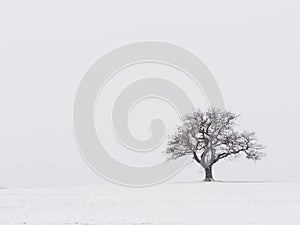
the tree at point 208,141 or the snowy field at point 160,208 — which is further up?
the tree at point 208,141

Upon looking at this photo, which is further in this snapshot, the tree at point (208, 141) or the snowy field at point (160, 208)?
the tree at point (208, 141)

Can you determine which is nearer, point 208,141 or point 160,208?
point 160,208

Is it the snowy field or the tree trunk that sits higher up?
the tree trunk

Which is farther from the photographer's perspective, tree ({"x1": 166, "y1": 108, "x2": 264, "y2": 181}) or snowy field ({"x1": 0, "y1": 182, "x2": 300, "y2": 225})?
tree ({"x1": 166, "y1": 108, "x2": 264, "y2": 181})

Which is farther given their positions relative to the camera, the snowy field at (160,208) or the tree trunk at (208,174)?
the tree trunk at (208,174)

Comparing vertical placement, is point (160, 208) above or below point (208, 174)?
below

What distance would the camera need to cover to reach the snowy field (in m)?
21.4

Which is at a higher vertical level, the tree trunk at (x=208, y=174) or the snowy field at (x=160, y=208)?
the tree trunk at (x=208, y=174)

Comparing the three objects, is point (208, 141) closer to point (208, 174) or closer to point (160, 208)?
point (208, 174)

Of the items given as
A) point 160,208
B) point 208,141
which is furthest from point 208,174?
point 160,208

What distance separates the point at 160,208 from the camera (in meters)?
25.6

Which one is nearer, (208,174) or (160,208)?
(160,208)

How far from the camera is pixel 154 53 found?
5512cm

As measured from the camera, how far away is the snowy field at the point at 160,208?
70.3 ft
